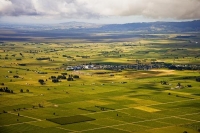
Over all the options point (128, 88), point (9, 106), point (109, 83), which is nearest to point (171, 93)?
point (128, 88)

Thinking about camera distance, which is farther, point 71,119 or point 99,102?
point 99,102

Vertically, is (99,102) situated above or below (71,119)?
above

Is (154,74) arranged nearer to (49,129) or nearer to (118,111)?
(118,111)

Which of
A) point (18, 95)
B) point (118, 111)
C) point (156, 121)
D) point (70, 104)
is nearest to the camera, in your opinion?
point (156, 121)

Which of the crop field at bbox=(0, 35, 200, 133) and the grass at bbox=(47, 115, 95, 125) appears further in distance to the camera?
the grass at bbox=(47, 115, 95, 125)

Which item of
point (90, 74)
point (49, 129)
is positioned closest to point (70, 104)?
point (49, 129)

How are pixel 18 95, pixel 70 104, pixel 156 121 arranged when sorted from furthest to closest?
pixel 18 95 → pixel 70 104 → pixel 156 121

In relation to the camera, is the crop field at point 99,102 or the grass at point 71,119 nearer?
the crop field at point 99,102

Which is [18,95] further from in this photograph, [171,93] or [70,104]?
[171,93]

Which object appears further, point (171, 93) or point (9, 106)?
point (171, 93)
